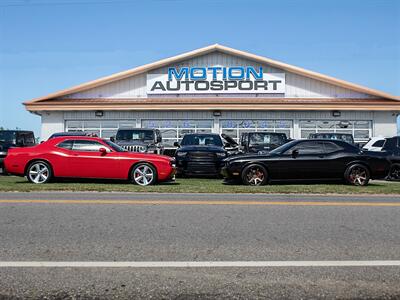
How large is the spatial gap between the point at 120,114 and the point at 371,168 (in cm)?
1747

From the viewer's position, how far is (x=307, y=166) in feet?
37.2

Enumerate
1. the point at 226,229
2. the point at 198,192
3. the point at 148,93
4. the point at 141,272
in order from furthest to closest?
the point at 148,93, the point at 198,192, the point at 226,229, the point at 141,272

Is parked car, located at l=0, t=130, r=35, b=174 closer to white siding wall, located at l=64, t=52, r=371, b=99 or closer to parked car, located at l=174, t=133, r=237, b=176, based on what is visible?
parked car, located at l=174, t=133, r=237, b=176

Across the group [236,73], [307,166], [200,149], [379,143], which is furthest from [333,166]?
[236,73]

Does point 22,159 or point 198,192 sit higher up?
point 22,159

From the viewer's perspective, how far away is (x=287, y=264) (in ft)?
12.9

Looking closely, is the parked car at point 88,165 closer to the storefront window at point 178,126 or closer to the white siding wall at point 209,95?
the storefront window at point 178,126

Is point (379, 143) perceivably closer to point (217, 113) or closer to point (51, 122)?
point (217, 113)

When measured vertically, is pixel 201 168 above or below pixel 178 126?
below

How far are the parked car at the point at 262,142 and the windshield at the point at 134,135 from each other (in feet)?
12.7

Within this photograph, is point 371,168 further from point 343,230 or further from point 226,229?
point 226,229

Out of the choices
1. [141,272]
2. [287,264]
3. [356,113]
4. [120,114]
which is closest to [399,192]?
[287,264]

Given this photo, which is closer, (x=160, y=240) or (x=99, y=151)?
(x=160, y=240)

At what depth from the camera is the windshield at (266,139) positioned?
16188 mm
